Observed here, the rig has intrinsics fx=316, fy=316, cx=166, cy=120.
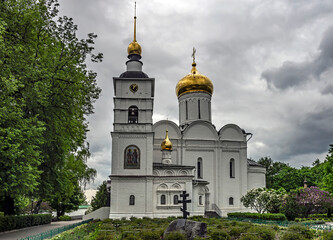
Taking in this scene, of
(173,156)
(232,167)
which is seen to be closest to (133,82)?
(173,156)

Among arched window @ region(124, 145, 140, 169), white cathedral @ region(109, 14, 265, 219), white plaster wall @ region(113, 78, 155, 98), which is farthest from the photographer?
white plaster wall @ region(113, 78, 155, 98)

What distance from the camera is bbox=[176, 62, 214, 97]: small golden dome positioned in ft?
111

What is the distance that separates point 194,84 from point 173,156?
8.80 m

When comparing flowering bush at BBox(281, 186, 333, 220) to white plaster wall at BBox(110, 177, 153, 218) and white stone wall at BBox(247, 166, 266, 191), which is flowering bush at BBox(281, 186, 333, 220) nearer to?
white stone wall at BBox(247, 166, 266, 191)

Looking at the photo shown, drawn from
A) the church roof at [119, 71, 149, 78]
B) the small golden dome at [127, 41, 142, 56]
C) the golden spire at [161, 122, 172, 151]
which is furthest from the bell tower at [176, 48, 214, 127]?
the church roof at [119, 71, 149, 78]

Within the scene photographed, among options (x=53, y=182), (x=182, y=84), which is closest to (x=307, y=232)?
(x=53, y=182)

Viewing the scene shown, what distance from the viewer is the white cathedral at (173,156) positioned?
2452 cm

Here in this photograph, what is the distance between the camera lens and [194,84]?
3381 cm

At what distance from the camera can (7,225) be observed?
15617mm

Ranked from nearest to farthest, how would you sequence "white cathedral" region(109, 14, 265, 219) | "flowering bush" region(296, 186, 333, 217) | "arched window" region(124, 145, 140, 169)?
"flowering bush" region(296, 186, 333, 217), "white cathedral" region(109, 14, 265, 219), "arched window" region(124, 145, 140, 169)

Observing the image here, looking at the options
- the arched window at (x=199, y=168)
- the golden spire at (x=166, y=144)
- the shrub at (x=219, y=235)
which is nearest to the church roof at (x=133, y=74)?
the golden spire at (x=166, y=144)

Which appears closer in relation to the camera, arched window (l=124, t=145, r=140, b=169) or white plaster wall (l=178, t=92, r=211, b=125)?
arched window (l=124, t=145, r=140, b=169)

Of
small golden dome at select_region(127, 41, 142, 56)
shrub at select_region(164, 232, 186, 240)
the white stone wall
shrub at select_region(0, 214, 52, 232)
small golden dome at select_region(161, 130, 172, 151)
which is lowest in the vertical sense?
shrub at select_region(0, 214, 52, 232)

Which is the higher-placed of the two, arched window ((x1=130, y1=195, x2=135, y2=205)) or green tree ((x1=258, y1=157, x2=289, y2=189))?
green tree ((x1=258, y1=157, x2=289, y2=189))
